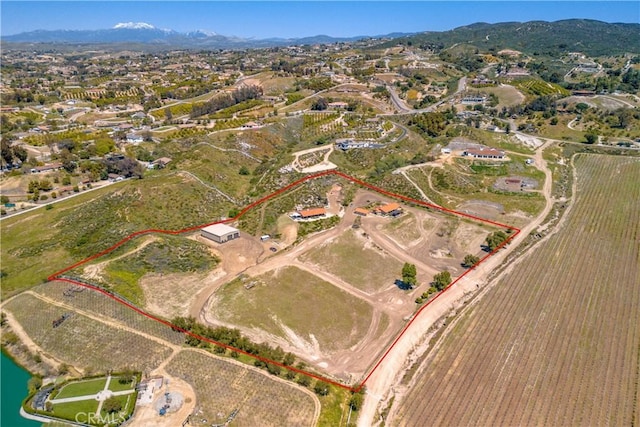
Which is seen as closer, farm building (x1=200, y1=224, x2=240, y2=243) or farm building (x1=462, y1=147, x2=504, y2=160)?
farm building (x1=200, y1=224, x2=240, y2=243)

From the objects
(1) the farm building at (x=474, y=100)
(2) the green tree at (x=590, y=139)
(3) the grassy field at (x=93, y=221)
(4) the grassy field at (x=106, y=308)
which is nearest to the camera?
(4) the grassy field at (x=106, y=308)

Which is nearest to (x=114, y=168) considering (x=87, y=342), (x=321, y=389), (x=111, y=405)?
(x=87, y=342)

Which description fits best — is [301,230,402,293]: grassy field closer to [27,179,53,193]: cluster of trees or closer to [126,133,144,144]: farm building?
[27,179,53,193]: cluster of trees

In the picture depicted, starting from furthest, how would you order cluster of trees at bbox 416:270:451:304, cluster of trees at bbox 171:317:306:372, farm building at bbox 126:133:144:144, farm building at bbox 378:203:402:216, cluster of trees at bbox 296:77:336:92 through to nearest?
cluster of trees at bbox 296:77:336:92, farm building at bbox 126:133:144:144, farm building at bbox 378:203:402:216, cluster of trees at bbox 416:270:451:304, cluster of trees at bbox 171:317:306:372

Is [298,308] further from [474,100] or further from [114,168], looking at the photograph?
[474,100]

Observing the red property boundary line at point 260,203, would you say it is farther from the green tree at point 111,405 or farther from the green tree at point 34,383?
the green tree at point 34,383

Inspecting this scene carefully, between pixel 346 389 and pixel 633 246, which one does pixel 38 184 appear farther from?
pixel 633 246

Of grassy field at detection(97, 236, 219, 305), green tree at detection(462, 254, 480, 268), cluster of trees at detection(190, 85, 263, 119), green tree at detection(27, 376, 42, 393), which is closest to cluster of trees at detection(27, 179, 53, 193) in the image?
grassy field at detection(97, 236, 219, 305)

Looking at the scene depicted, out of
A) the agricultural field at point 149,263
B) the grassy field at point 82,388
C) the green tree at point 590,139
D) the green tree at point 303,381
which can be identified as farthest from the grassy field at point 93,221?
the green tree at point 590,139
